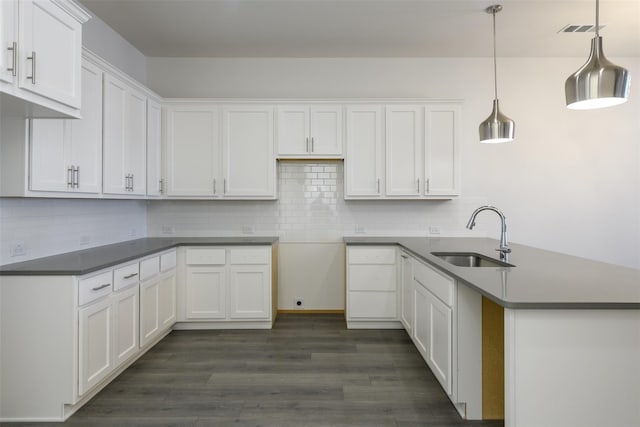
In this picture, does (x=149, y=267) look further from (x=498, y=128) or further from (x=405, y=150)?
(x=498, y=128)

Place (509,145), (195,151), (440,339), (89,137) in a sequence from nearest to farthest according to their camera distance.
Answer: (440,339) < (89,137) < (195,151) < (509,145)

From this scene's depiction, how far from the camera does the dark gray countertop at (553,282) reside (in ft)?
4.83

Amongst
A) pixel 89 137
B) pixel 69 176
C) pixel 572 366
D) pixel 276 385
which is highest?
pixel 89 137

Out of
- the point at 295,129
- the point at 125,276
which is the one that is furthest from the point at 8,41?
the point at 295,129

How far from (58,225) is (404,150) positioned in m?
3.35

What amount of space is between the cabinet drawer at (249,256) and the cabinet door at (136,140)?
3.62 ft

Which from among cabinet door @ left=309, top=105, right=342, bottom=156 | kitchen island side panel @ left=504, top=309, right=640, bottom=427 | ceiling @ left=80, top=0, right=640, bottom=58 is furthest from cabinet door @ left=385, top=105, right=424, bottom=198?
kitchen island side panel @ left=504, top=309, right=640, bottom=427

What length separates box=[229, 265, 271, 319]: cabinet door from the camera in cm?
365

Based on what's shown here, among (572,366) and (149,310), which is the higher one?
(572,366)

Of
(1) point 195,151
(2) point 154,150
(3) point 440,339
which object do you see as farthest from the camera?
(1) point 195,151

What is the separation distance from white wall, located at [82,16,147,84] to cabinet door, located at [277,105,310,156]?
1.74 meters

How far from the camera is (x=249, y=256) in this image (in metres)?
3.65

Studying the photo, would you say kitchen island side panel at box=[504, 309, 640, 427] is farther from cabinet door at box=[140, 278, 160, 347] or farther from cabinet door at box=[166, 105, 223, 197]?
cabinet door at box=[166, 105, 223, 197]

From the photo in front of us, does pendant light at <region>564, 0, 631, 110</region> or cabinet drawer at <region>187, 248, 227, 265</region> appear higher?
pendant light at <region>564, 0, 631, 110</region>
